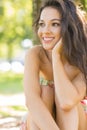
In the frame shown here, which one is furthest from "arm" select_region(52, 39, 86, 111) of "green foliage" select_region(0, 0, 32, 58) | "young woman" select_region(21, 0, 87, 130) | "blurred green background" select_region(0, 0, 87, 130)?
"green foliage" select_region(0, 0, 32, 58)

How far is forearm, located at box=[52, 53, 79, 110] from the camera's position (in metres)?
3.12

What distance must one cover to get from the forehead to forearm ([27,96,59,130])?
61 cm

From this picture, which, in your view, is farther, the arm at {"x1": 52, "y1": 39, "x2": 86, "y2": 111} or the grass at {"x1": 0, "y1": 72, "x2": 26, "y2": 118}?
the grass at {"x1": 0, "y1": 72, "x2": 26, "y2": 118}

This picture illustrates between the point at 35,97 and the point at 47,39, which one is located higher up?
the point at 47,39

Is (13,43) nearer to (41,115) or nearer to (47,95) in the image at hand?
(47,95)

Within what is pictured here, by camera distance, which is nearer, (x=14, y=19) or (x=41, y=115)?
(x=41, y=115)

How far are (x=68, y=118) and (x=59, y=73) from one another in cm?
34

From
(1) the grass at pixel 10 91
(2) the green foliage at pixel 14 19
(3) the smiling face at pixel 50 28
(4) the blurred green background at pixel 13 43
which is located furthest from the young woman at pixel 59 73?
(2) the green foliage at pixel 14 19

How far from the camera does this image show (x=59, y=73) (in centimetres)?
313

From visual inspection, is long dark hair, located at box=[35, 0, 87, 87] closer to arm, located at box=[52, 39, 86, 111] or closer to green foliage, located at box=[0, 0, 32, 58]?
arm, located at box=[52, 39, 86, 111]

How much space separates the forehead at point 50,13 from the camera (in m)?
3.16

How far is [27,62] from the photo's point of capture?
321cm

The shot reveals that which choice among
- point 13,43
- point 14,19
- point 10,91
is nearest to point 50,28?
point 10,91

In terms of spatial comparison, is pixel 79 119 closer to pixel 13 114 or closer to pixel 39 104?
pixel 39 104
